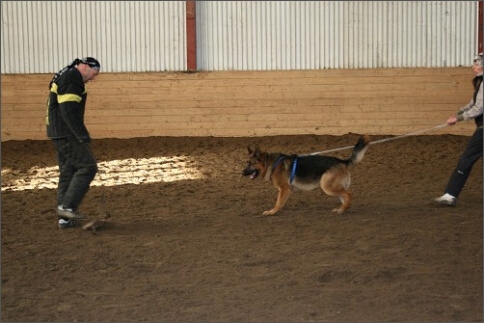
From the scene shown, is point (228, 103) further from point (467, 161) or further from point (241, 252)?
point (241, 252)

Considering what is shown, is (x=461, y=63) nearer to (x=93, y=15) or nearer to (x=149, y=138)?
(x=149, y=138)

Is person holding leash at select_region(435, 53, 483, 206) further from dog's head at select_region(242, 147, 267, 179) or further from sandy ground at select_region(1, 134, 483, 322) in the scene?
dog's head at select_region(242, 147, 267, 179)

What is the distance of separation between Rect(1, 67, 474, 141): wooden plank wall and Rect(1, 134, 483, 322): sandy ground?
3.51 m

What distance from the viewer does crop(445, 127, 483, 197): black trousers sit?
24.8 feet

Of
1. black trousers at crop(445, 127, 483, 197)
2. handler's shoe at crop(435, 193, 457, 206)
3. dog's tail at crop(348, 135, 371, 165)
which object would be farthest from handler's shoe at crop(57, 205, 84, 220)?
black trousers at crop(445, 127, 483, 197)

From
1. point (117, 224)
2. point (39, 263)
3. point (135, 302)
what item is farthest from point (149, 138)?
point (135, 302)

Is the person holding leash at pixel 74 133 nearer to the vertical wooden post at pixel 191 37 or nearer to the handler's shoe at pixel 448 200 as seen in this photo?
the handler's shoe at pixel 448 200

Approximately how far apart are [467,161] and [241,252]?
2.81 meters

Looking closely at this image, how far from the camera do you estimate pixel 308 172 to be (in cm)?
764

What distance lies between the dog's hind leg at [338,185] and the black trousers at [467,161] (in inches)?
Answer: 43.7

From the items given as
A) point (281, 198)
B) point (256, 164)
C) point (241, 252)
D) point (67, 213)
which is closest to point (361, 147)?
point (281, 198)

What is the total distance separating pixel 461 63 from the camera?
46.1ft

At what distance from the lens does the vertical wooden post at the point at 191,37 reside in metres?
14.1

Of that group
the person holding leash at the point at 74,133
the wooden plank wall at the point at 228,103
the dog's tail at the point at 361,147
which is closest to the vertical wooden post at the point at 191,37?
the wooden plank wall at the point at 228,103
